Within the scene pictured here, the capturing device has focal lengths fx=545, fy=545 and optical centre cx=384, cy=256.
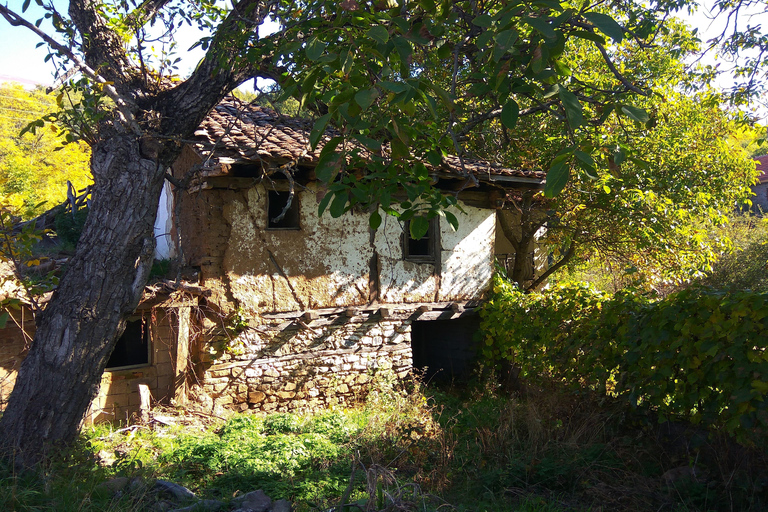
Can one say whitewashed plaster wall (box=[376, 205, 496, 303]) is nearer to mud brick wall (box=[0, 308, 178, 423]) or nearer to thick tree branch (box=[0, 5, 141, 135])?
mud brick wall (box=[0, 308, 178, 423])

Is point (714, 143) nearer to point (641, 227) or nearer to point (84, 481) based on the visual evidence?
point (641, 227)

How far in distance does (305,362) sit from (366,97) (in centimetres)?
647

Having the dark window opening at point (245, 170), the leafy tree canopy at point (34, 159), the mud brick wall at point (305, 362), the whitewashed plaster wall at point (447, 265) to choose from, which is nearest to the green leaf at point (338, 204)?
the dark window opening at point (245, 170)

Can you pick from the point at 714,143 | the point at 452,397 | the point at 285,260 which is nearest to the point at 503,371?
the point at 452,397

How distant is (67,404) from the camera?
4566mm

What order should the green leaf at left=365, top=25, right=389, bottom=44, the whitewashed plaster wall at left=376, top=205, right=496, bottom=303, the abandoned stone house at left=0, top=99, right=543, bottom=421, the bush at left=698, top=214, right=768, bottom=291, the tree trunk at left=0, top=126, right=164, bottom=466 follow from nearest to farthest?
the green leaf at left=365, top=25, right=389, bottom=44 → the tree trunk at left=0, top=126, right=164, bottom=466 → the abandoned stone house at left=0, top=99, right=543, bottom=421 → the whitewashed plaster wall at left=376, top=205, right=496, bottom=303 → the bush at left=698, top=214, right=768, bottom=291

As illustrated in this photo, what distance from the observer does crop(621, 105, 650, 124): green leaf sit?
2.36 meters

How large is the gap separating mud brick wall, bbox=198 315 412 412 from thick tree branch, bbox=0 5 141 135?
374 centimetres

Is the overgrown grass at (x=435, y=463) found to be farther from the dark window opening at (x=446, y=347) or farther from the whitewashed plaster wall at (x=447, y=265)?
the dark window opening at (x=446, y=347)

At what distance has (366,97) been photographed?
2.64 meters

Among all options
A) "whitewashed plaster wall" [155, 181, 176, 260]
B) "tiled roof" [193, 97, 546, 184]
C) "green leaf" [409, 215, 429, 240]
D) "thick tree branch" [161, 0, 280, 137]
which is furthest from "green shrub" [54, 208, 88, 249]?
"green leaf" [409, 215, 429, 240]

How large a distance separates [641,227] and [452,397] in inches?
188

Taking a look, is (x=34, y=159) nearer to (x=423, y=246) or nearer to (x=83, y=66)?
(x=423, y=246)

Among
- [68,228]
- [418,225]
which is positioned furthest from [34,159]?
[418,225]
